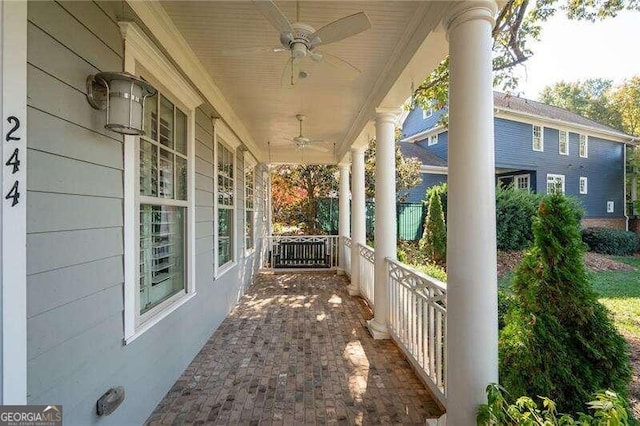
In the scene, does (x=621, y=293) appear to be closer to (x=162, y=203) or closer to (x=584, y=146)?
(x=162, y=203)

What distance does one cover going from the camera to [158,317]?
7.89 feet

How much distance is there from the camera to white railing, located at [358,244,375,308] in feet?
16.2

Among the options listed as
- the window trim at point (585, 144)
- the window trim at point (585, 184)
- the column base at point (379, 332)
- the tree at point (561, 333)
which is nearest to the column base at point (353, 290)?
the column base at point (379, 332)

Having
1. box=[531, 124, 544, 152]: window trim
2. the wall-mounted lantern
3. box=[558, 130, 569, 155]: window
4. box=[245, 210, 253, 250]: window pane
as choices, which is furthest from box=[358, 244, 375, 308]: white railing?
box=[558, 130, 569, 155]: window

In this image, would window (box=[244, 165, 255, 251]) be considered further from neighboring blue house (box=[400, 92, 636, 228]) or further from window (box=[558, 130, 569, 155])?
window (box=[558, 130, 569, 155])

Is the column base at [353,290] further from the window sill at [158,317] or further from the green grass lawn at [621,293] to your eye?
the window sill at [158,317]

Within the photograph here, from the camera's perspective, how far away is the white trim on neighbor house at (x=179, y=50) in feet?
7.00

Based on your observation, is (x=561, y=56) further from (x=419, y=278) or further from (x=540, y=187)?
(x=540, y=187)

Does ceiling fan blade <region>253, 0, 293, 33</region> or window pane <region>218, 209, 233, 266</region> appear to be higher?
ceiling fan blade <region>253, 0, 293, 33</region>

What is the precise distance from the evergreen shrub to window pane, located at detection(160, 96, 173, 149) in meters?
13.7

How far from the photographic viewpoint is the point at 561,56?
16.5ft

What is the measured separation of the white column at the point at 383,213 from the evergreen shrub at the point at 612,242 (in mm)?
11216

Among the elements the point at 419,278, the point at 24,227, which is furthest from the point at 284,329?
the point at 24,227

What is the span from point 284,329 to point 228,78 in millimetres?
3098
